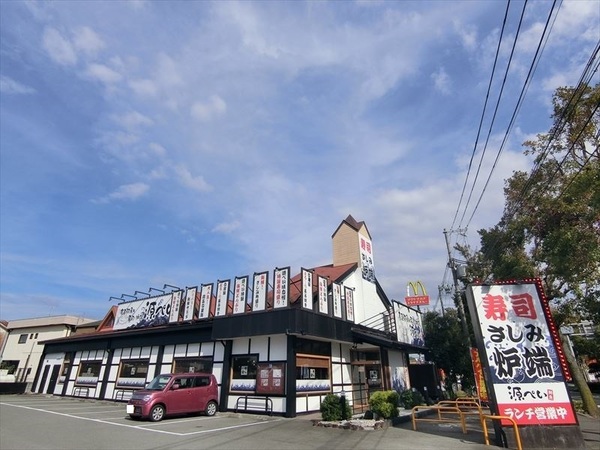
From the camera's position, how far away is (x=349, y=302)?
A: 1873cm

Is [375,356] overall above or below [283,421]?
above

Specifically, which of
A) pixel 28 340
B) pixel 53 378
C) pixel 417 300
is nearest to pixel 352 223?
pixel 417 300

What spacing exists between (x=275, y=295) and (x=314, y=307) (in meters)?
2.20

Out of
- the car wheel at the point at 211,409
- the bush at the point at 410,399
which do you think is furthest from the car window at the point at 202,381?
the bush at the point at 410,399

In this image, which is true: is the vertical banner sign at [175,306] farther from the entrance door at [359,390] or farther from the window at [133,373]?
the entrance door at [359,390]

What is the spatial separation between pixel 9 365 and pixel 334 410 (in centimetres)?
4235

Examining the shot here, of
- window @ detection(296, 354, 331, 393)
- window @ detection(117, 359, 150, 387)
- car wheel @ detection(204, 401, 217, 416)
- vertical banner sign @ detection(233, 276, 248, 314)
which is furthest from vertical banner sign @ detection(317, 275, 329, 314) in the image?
window @ detection(117, 359, 150, 387)

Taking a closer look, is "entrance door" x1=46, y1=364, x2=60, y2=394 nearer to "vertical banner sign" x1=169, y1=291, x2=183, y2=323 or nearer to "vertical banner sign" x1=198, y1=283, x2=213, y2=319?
"vertical banner sign" x1=169, y1=291, x2=183, y2=323

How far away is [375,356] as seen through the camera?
21.2 metres

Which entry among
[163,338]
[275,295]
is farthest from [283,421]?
[163,338]

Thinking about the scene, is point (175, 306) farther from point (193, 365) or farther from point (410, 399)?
point (410, 399)

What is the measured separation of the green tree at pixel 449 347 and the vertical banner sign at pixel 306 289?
47.5 feet

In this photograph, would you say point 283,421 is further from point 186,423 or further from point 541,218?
point 541,218

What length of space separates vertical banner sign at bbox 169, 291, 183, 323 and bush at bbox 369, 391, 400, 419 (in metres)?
11.5
